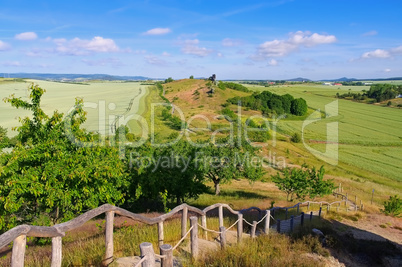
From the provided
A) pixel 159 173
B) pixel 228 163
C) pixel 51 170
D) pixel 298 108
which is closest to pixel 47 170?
pixel 51 170

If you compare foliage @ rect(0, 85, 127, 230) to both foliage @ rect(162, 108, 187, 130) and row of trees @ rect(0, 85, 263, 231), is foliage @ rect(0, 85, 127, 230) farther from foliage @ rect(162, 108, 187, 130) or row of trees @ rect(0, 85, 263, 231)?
foliage @ rect(162, 108, 187, 130)

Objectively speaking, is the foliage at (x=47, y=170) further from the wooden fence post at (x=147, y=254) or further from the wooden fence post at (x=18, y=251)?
the wooden fence post at (x=147, y=254)

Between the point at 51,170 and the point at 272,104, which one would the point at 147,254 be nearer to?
the point at 51,170

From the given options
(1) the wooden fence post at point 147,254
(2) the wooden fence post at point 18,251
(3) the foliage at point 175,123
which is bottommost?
(3) the foliage at point 175,123

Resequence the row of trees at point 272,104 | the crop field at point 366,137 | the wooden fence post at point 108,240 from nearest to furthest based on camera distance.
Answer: the wooden fence post at point 108,240 < the crop field at point 366,137 < the row of trees at point 272,104

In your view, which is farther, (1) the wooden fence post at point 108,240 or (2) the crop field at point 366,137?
(2) the crop field at point 366,137

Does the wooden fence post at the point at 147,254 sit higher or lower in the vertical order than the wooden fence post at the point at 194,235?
higher

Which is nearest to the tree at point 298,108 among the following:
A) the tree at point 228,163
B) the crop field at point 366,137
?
the crop field at point 366,137

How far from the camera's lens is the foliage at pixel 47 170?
31.5 ft

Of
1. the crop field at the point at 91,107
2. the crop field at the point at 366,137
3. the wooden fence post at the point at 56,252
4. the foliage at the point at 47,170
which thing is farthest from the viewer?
the crop field at the point at 91,107

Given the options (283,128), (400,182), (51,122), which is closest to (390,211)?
(400,182)

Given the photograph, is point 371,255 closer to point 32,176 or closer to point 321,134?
point 32,176

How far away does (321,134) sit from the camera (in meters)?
73.8

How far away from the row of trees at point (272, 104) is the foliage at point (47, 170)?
308 ft
